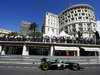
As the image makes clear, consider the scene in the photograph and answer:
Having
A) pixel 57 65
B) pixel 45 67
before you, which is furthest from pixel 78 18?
pixel 45 67

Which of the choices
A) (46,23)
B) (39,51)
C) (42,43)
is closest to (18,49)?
(39,51)

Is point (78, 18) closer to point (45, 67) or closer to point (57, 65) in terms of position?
point (57, 65)

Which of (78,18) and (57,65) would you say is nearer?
(57,65)

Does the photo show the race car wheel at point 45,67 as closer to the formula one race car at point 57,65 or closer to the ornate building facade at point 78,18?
the formula one race car at point 57,65

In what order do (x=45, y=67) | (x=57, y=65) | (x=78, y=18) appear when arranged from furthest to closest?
(x=78, y=18)
(x=57, y=65)
(x=45, y=67)

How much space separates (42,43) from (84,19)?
70.9 meters

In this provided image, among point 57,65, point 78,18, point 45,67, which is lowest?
point 45,67

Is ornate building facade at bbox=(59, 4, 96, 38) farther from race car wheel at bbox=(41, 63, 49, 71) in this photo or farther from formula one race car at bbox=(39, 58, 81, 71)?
race car wheel at bbox=(41, 63, 49, 71)

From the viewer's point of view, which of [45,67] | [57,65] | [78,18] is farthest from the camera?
[78,18]

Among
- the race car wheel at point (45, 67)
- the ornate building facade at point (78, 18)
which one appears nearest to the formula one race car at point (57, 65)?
the race car wheel at point (45, 67)

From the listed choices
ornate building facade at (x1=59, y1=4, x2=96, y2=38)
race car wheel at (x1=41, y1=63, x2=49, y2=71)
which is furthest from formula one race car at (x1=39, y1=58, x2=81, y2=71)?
ornate building facade at (x1=59, y1=4, x2=96, y2=38)

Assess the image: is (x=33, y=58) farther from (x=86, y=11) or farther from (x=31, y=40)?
(x=86, y=11)

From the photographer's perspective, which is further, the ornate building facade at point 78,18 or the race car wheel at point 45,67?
the ornate building facade at point 78,18

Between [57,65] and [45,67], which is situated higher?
[57,65]
